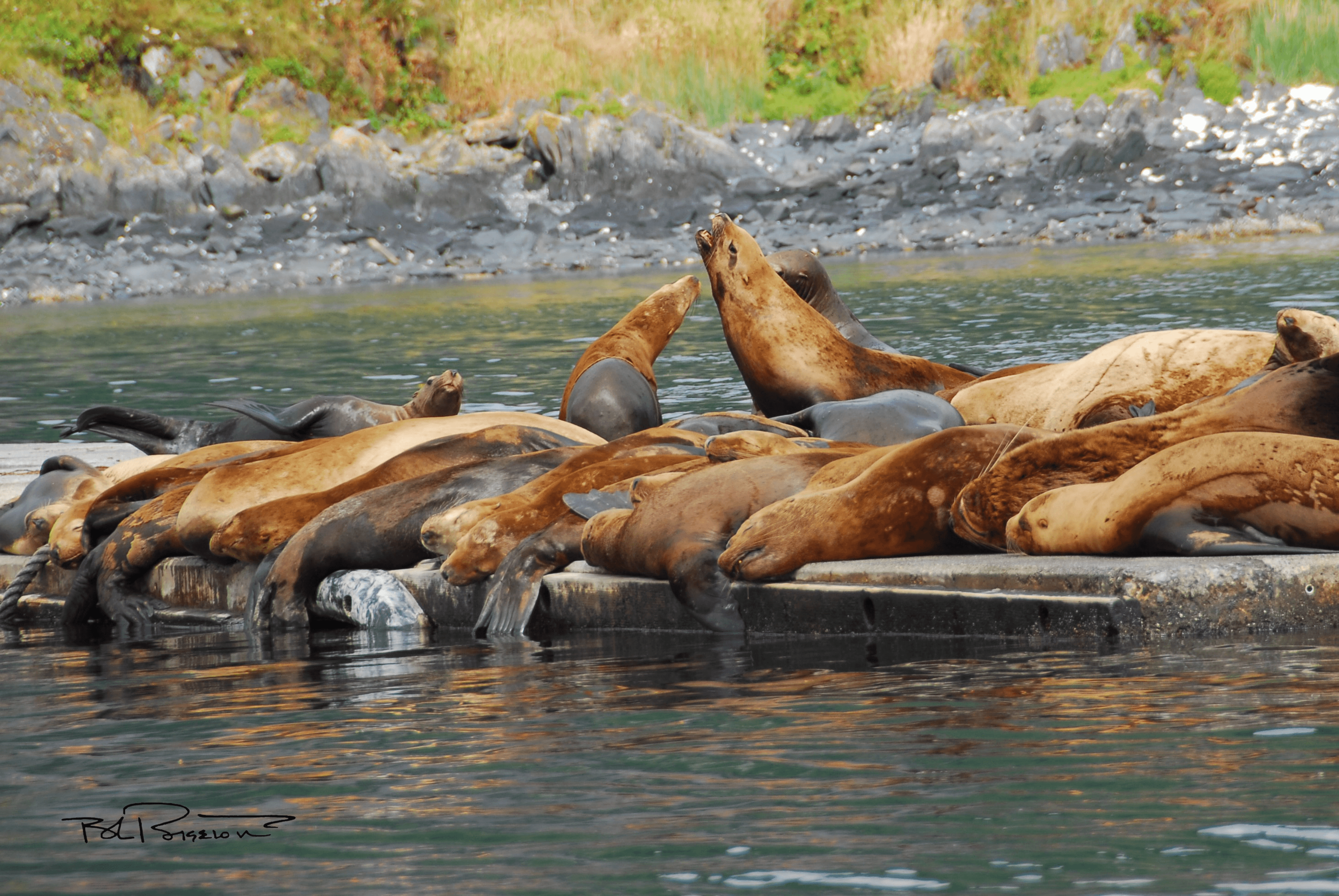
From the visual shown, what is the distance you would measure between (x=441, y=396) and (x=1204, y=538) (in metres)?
5.03

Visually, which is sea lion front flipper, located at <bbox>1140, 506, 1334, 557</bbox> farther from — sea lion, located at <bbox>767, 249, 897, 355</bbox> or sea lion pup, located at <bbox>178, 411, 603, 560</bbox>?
sea lion, located at <bbox>767, 249, 897, 355</bbox>

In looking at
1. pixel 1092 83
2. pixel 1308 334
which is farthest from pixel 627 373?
pixel 1092 83

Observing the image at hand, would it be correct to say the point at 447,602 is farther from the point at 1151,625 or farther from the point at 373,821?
the point at 373,821

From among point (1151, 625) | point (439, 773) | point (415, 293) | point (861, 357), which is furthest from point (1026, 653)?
point (415, 293)

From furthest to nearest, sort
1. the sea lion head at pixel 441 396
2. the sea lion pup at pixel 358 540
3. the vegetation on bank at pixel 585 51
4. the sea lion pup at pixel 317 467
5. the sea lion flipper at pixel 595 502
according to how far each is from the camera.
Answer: the vegetation on bank at pixel 585 51, the sea lion head at pixel 441 396, the sea lion pup at pixel 317 467, the sea lion pup at pixel 358 540, the sea lion flipper at pixel 595 502

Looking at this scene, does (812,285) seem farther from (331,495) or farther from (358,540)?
(358,540)

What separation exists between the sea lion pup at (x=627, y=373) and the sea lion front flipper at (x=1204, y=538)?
3790mm

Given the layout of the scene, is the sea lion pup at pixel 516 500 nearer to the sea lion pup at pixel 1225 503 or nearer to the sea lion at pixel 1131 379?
the sea lion at pixel 1131 379

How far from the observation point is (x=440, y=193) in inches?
1521

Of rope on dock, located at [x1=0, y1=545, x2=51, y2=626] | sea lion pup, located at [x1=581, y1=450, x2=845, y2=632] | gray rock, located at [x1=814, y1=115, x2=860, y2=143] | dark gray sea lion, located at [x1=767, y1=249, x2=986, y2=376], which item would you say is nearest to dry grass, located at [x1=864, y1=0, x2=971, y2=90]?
gray rock, located at [x1=814, y1=115, x2=860, y2=143]

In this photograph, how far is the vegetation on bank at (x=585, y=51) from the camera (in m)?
39.6

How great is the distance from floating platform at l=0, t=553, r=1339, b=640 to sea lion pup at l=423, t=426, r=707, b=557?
0.51ft

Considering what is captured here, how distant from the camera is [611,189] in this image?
1511 inches
